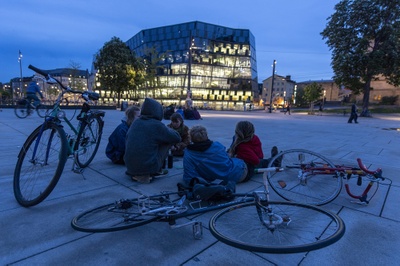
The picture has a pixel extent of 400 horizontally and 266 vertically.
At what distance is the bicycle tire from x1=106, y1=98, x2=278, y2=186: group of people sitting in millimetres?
1013

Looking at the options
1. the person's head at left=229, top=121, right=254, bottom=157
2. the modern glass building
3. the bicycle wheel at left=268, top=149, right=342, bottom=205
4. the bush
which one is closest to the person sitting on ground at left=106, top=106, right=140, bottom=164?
the person's head at left=229, top=121, right=254, bottom=157

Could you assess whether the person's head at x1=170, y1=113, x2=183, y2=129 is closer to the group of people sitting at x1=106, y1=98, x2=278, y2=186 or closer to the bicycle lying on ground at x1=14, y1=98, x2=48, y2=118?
the group of people sitting at x1=106, y1=98, x2=278, y2=186

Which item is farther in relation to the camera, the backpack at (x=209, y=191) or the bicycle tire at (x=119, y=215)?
the backpack at (x=209, y=191)

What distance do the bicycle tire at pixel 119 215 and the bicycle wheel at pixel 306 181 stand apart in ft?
6.21

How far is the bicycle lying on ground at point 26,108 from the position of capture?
12.4 meters

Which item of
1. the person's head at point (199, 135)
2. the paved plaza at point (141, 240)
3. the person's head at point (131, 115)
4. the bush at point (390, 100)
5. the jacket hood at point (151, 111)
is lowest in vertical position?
the paved plaza at point (141, 240)

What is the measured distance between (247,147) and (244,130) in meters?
0.31

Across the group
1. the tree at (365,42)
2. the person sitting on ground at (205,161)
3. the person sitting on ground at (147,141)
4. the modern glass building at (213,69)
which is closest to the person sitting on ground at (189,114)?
the person sitting on ground at (147,141)

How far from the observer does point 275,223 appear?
7.18 feet

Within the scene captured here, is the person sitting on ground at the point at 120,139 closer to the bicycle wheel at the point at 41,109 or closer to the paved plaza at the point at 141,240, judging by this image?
the paved plaza at the point at 141,240

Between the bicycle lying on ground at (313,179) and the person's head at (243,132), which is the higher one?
the person's head at (243,132)

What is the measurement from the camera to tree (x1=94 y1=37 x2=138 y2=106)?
35438 millimetres

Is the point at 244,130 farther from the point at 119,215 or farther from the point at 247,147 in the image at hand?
the point at 119,215

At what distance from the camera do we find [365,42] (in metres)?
29.8
